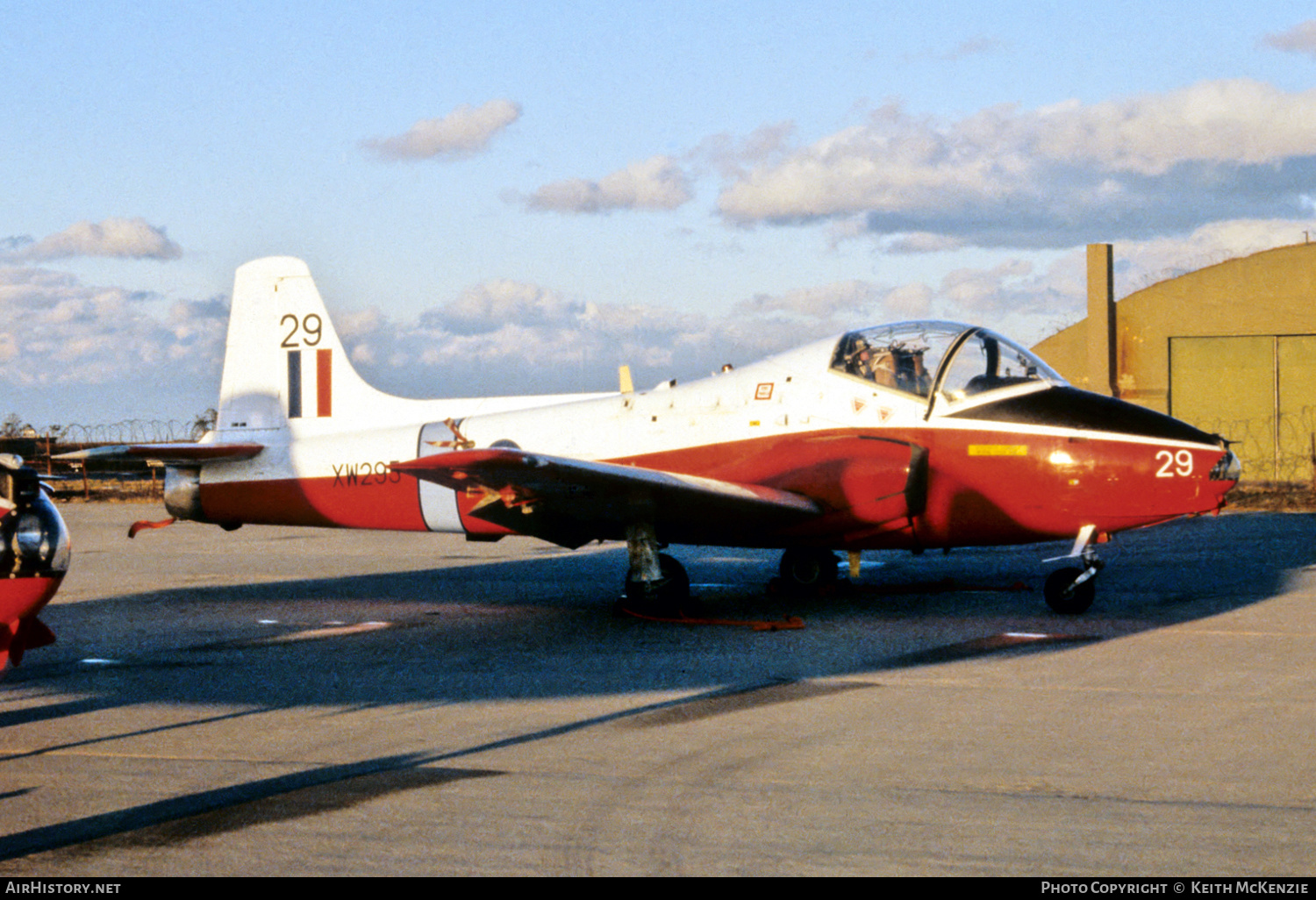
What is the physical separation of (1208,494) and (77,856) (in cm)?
905

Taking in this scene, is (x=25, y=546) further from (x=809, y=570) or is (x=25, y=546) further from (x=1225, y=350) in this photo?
(x=1225, y=350)

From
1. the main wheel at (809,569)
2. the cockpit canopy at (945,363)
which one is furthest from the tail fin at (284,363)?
the cockpit canopy at (945,363)

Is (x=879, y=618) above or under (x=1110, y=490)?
under

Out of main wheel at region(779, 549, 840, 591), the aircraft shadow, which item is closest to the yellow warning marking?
the aircraft shadow

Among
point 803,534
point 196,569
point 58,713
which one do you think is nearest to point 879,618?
point 803,534

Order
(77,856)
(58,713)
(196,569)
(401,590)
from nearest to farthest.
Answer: (77,856)
(58,713)
(401,590)
(196,569)

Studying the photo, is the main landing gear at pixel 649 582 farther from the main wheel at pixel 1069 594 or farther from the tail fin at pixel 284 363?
the tail fin at pixel 284 363

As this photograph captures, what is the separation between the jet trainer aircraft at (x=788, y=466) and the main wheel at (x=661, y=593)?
23 millimetres

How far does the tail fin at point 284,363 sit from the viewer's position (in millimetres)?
14023

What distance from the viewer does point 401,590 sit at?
46.3 feet

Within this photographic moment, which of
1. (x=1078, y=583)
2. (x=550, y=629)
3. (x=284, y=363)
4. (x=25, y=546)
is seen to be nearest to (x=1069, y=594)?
(x=1078, y=583)

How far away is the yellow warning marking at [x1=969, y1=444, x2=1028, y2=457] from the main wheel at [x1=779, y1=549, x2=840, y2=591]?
248cm

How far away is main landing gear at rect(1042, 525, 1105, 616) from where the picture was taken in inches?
431

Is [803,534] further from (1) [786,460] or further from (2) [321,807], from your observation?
(2) [321,807]
